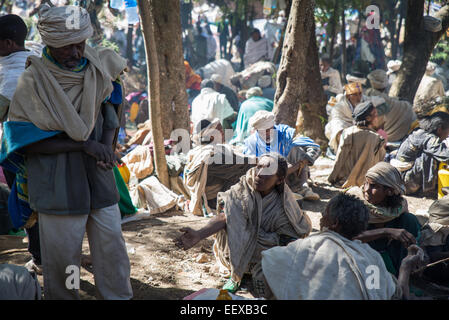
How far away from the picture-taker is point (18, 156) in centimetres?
271

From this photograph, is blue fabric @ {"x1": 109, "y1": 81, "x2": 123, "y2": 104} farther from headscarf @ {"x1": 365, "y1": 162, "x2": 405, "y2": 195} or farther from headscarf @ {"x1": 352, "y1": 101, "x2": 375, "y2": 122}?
headscarf @ {"x1": 352, "y1": 101, "x2": 375, "y2": 122}

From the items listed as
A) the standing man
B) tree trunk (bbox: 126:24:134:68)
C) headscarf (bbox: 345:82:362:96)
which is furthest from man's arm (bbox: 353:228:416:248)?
tree trunk (bbox: 126:24:134:68)

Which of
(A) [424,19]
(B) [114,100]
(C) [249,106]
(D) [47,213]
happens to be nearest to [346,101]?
(C) [249,106]

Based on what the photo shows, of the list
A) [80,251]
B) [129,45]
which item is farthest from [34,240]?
[129,45]

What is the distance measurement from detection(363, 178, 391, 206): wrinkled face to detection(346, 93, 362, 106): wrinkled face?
4.23m

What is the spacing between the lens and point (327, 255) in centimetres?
249

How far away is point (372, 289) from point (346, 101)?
18.6 feet

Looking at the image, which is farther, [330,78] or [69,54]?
[330,78]

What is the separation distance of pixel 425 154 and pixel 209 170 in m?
3.14

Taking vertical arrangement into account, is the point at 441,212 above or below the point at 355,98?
below

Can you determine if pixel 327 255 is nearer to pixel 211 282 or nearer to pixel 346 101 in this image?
pixel 211 282

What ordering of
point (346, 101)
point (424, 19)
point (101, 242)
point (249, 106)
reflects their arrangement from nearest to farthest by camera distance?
point (101, 242), point (346, 101), point (249, 106), point (424, 19)

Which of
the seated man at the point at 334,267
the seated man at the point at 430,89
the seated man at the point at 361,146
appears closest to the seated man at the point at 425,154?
the seated man at the point at 361,146

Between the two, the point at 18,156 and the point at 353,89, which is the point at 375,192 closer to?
the point at 18,156
